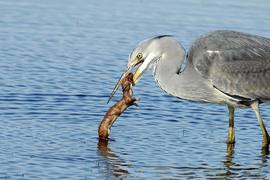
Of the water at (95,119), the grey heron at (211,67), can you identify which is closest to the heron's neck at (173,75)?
the grey heron at (211,67)

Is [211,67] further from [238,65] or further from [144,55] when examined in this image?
[144,55]

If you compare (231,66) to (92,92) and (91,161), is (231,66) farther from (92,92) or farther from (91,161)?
(92,92)

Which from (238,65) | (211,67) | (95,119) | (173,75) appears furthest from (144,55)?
(95,119)

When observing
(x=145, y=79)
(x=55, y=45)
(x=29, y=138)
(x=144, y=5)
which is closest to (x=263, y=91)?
(x=29, y=138)

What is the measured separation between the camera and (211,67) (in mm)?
8328

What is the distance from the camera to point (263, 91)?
8641mm

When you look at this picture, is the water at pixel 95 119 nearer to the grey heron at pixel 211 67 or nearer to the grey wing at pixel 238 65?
the grey heron at pixel 211 67

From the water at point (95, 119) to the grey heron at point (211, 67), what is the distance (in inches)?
38.0

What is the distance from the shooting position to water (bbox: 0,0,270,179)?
7.76 metres

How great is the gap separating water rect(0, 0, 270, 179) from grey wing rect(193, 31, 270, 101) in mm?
Result: 1067

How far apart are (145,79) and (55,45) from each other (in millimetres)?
4015

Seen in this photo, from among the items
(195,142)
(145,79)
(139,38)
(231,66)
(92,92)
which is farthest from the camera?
(139,38)

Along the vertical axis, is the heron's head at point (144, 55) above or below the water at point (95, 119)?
above

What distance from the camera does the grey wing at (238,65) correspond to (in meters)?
8.34
